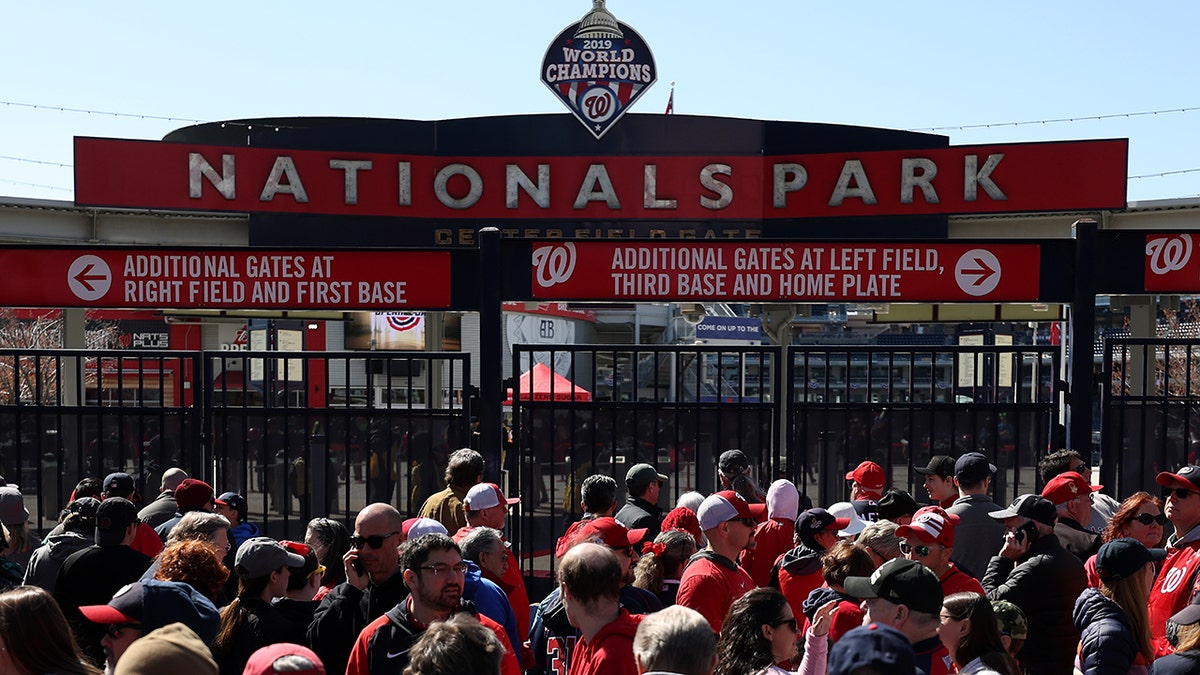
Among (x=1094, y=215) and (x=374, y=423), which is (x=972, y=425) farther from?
(x=1094, y=215)

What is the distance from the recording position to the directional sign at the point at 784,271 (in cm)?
821

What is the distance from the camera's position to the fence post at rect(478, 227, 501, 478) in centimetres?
818

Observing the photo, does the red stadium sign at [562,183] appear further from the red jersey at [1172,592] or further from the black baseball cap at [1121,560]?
the black baseball cap at [1121,560]

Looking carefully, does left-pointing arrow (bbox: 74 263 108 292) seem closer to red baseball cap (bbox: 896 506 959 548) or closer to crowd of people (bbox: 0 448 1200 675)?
crowd of people (bbox: 0 448 1200 675)

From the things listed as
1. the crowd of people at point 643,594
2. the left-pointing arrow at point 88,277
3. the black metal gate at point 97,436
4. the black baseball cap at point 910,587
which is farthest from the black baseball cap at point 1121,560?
the left-pointing arrow at point 88,277

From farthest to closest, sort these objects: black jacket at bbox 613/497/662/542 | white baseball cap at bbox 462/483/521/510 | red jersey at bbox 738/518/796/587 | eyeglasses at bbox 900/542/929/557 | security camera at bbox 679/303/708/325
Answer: security camera at bbox 679/303/708/325
black jacket at bbox 613/497/662/542
red jersey at bbox 738/518/796/587
white baseball cap at bbox 462/483/521/510
eyeglasses at bbox 900/542/929/557

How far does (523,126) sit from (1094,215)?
995cm

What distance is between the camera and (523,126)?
19641 mm

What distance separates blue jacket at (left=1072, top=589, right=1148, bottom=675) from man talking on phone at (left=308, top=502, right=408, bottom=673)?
114 inches

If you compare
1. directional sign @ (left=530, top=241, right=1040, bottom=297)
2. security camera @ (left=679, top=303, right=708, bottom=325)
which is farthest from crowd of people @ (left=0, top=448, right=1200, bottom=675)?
security camera @ (left=679, top=303, right=708, bottom=325)

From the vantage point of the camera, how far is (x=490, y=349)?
8.30 meters

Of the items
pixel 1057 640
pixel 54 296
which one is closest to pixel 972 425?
pixel 1057 640

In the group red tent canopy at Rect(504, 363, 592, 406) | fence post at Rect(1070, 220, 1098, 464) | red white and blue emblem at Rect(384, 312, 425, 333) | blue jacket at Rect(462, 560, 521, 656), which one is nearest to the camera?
blue jacket at Rect(462, 560, 521, 656)

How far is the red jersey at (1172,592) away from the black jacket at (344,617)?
11.6 ft
